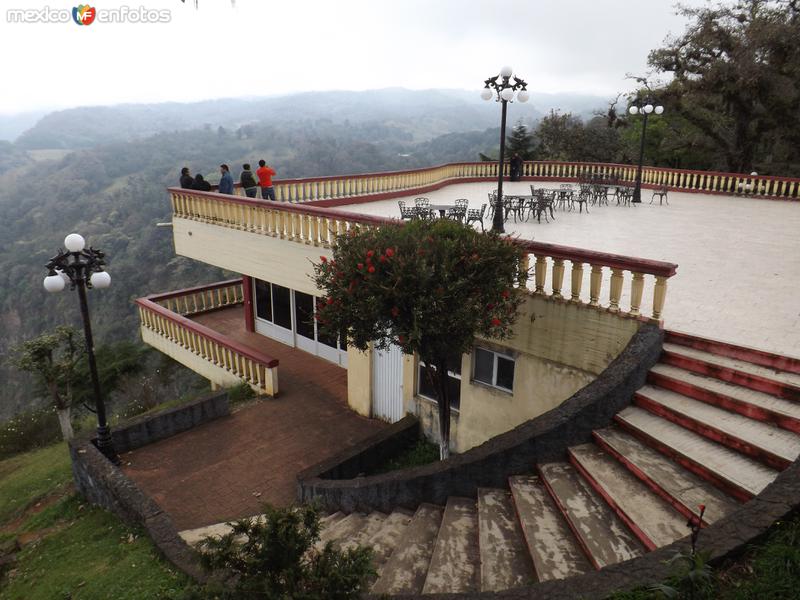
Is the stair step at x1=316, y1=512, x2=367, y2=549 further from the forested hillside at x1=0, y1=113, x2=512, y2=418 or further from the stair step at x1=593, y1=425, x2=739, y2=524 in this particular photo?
the forested hillside at x1=0, y1=113, x2=512, y2=418

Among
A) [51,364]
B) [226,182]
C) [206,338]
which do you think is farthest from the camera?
[51,364]

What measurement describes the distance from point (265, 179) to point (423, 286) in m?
8.88

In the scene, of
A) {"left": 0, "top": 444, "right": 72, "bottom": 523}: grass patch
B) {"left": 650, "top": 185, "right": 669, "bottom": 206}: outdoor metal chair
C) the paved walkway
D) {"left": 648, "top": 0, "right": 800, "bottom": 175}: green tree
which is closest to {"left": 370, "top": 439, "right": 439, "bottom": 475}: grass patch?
the paved walkway

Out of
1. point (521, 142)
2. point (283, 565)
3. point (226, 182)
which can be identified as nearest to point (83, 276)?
point (226, 182)

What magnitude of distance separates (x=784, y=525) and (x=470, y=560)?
104 inches

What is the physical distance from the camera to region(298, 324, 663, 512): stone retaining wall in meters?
5.96

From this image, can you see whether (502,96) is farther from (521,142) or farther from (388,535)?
(521,142)

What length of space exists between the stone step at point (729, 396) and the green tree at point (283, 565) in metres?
4.18

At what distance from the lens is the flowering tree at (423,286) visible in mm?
5754

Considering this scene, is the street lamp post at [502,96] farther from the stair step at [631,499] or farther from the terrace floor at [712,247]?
the stair step at [631,499]

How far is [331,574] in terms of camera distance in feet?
11.5

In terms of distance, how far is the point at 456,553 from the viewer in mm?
5316

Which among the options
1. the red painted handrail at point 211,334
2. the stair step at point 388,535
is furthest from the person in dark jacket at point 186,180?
the stair step at point 388,535

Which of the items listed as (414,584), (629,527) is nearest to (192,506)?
(414,584)
